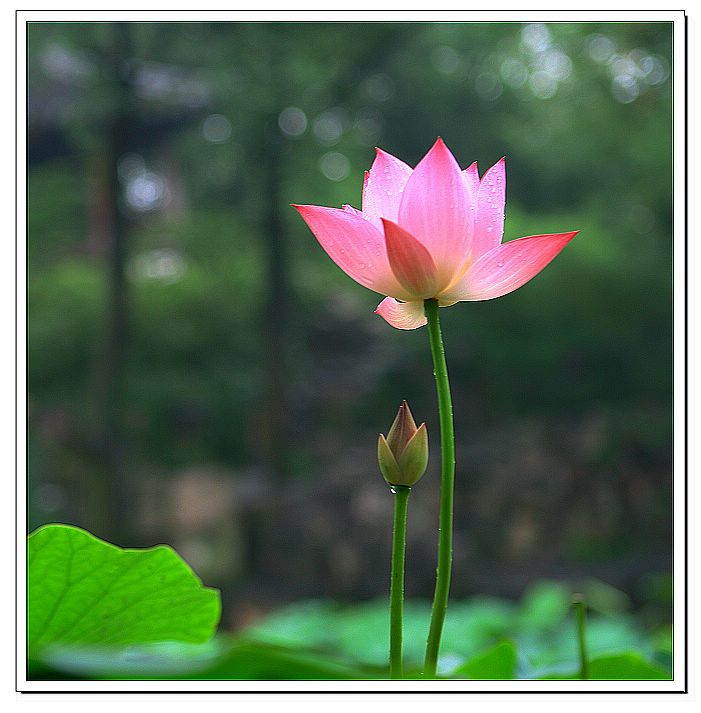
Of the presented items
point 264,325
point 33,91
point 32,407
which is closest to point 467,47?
point 264,325

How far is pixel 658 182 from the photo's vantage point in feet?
6.57

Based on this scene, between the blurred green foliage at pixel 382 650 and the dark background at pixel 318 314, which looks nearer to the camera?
the blurred green foliage at pixel 382 650

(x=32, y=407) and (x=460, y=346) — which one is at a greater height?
(x=460, y=346)

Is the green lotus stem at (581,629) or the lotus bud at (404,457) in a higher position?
the lotus bud at (404,457)

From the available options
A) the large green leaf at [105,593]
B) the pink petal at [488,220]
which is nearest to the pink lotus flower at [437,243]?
the pink petal at [488,220]

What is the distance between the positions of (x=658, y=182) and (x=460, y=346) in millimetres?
818

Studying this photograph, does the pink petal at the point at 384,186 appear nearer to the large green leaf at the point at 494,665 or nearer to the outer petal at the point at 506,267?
the outer petal at the point at 506,267

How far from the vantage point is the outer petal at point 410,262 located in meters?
0.14

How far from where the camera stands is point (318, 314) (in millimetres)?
2172

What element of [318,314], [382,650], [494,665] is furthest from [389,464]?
[318,314]

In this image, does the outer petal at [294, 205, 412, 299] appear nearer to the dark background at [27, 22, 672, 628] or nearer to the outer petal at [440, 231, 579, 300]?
the outer petal at [440, 231, 579, 300]

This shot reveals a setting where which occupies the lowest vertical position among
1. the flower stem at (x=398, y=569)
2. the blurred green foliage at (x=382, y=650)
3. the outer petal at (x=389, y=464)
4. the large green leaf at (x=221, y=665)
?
the blurred green foliage at (x=382, y=650)
